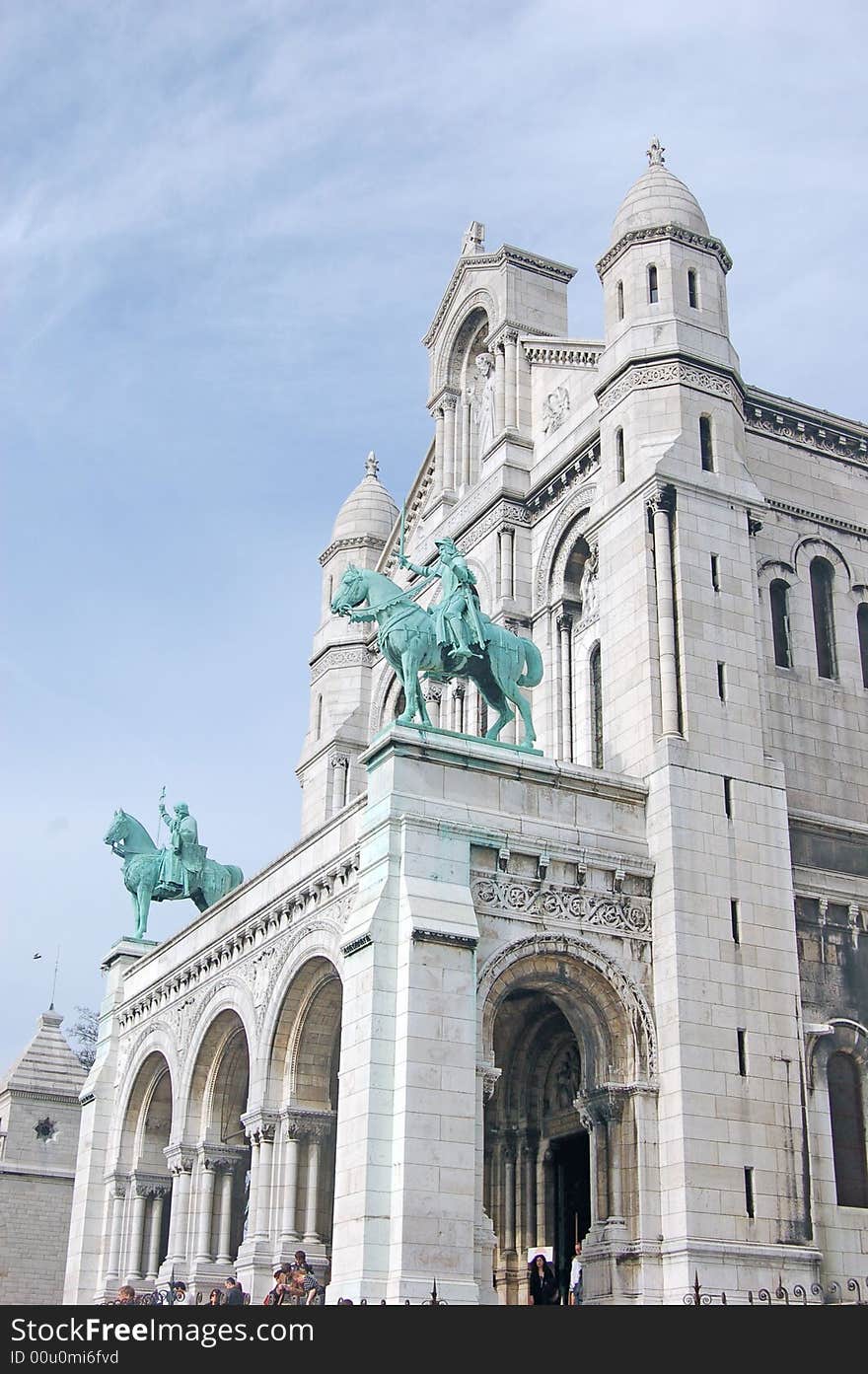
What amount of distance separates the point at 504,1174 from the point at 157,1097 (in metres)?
13.2

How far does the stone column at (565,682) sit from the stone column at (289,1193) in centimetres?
1088

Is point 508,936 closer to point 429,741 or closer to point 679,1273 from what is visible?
point 429,741

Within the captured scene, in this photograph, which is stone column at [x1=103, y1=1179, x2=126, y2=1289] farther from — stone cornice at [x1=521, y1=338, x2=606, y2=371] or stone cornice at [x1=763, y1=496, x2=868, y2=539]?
stone cornice at [x1=521, y1=338, x2=606, y2=371]

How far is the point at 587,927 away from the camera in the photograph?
31.2m

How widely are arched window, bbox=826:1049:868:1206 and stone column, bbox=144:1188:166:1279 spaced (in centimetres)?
1942

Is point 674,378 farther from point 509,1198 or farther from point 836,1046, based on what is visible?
point 509,1198

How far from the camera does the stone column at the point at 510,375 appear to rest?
4362 cm

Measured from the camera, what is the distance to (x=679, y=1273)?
94.0 ft

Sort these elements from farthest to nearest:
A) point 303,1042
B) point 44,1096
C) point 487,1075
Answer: point 44,1096 < point 303,1042 < point 487,1075

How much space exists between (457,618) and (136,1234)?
19924 mm

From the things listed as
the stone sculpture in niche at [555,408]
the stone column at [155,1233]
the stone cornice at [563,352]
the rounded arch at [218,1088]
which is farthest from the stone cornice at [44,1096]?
A: the stone cornice at [563,352]

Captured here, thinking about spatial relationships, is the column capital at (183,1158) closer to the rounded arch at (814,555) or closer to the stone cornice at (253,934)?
the stone cornice at (253,934)

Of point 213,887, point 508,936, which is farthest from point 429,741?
point 213,887

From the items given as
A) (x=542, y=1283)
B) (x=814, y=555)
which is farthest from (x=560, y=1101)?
(x=814, y=555)
